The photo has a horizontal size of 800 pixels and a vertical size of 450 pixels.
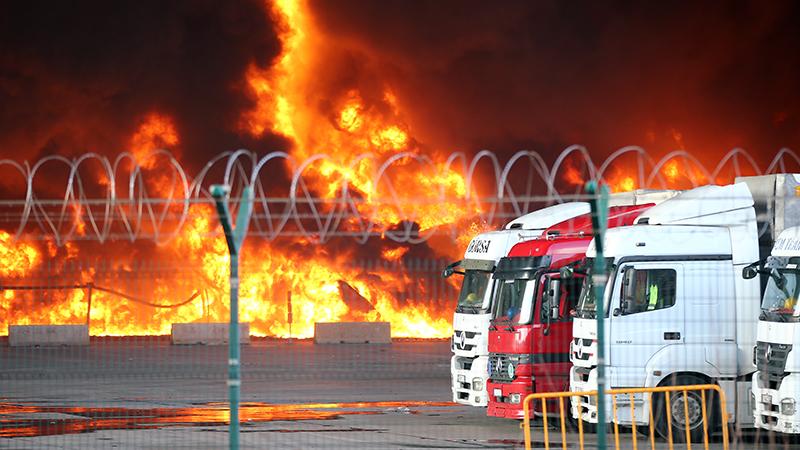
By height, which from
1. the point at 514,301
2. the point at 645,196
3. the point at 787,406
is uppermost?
the point at 645,196

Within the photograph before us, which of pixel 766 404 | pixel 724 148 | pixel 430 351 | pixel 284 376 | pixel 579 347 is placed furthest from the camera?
pixel 724 148

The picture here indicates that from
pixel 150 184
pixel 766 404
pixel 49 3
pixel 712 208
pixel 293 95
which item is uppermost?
pixel 49 3

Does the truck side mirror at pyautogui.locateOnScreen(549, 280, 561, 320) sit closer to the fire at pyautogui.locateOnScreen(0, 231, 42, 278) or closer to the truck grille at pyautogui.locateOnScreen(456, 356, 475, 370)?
the truck grille at pyautogui.locateOnScreen(456, 356, 475, 370)

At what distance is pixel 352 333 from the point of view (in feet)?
140

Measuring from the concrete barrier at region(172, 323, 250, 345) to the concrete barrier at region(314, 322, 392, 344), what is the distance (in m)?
2.30

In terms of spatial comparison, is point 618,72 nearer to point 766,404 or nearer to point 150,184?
point 150,184

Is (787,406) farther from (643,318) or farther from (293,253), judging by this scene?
(293,253)

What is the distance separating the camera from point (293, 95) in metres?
55.4

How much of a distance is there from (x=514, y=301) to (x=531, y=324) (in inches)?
21.7

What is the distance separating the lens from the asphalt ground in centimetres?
1777

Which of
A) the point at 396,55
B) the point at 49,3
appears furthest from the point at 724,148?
the point at 49,3

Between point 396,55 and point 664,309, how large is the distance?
38400mm

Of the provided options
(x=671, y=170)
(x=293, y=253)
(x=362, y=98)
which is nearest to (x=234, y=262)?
(x=293, y=253)

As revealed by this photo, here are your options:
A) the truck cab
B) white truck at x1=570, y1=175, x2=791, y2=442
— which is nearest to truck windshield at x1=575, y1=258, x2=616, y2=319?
white truck at x1=570, y1=175, x2=791, y2=442
